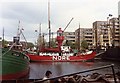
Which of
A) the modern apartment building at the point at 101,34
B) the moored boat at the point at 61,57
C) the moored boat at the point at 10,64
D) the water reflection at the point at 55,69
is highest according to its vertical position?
the modern apartment building at the point at 101,34

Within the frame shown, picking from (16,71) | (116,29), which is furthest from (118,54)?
(116,29)

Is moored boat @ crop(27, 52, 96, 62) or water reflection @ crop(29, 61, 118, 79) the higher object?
moored boat @ crop(27, 52, 96, 62)

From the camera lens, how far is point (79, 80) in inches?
480

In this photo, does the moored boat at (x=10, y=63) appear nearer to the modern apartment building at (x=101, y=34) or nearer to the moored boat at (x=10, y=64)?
the moored boat at (x=10, y=64)

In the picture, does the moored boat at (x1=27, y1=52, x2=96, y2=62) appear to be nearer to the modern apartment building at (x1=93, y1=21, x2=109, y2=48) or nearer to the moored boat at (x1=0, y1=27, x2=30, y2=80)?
the moored boat at (x1=0, y1=27, x2=30, y2=80)

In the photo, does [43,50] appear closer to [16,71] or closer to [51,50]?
[51,50]

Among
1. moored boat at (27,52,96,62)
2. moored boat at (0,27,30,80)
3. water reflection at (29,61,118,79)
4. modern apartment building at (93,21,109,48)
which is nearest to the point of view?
moored boat at (0,27,30,80)

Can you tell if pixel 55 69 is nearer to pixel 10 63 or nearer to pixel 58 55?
pixel 58 55

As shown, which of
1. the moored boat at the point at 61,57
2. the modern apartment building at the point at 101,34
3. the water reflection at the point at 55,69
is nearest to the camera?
the water reflection at the point at 55,69

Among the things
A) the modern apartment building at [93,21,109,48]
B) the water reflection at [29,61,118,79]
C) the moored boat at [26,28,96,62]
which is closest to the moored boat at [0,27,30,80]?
the water reflection at [29,61,118,79]

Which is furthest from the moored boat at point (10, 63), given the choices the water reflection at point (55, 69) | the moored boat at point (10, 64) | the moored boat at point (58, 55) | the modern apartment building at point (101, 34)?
the modern apartment building at point (101, 34)

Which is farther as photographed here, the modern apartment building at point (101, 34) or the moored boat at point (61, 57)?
the modern apartment building at point (101, 34)

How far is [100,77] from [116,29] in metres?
143

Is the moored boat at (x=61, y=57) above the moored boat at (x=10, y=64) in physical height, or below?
below
